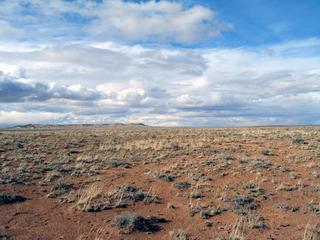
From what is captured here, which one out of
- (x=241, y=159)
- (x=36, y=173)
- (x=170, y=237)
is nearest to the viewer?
(x=170, y=237)

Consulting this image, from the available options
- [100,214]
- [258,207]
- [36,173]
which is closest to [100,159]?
[36,173]

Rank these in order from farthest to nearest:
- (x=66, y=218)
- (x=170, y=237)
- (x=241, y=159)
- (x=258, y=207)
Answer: (x=241, y=159) → (x=258, y=207) → (x=66, y=218) → (x=170, y=237)

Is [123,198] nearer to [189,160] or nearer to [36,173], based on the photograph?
[36,173]

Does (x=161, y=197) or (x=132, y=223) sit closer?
(x=132, y=223)

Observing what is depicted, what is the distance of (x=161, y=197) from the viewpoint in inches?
601

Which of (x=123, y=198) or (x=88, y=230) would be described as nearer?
(x=88, y=230)

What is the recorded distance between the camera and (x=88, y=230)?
11289 mm

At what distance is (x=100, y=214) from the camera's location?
12.8 metres

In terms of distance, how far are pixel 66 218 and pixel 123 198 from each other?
9.99 ft

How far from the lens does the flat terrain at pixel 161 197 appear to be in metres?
11.4

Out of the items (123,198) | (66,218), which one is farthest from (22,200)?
(123,198)

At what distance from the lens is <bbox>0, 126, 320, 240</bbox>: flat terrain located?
1145 cm

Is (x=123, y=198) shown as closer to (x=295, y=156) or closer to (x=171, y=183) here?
(x=171, y=183)

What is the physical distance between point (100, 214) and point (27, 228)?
2.59 meters
